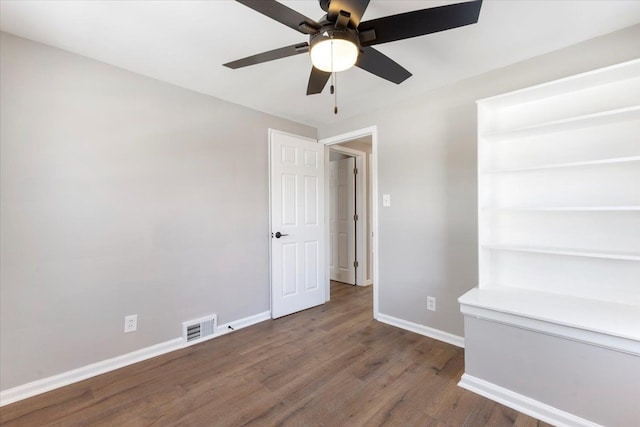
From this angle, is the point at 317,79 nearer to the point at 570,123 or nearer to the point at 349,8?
the point at 349,8

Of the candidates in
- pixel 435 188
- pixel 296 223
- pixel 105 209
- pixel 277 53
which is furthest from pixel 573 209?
pixel 105 209

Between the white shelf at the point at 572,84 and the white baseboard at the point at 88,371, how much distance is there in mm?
3116

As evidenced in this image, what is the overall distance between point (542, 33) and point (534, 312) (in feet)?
5.74

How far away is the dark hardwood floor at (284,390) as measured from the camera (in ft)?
5.47

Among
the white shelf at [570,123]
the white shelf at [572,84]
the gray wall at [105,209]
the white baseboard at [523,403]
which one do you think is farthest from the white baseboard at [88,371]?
the white shelf at [572,84]

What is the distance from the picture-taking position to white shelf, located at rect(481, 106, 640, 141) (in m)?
1.63

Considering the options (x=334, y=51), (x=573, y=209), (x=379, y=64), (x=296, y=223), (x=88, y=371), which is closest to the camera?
(x=334, y=51)

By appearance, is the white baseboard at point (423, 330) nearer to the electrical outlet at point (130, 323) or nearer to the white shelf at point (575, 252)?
the white shelf at point (575, 252)

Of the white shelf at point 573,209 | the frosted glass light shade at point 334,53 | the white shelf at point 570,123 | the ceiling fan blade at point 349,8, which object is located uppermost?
the ceiling fan blade at point 349,8

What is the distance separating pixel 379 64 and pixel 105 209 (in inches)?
85.8

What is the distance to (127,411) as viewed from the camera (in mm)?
1740

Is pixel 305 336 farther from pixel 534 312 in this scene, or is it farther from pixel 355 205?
pixel 355 205

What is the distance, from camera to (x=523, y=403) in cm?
170

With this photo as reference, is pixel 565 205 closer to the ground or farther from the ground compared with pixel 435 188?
closer to the ground
